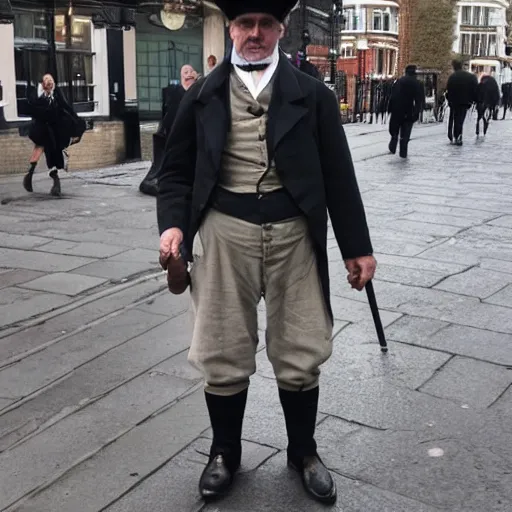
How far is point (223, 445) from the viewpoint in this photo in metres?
2.95

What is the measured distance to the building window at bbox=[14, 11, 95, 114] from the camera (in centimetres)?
1229

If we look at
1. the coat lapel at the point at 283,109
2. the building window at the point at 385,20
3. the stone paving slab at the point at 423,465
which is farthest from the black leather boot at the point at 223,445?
the building window at the point at 385,20

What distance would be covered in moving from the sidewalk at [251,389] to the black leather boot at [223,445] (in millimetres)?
60

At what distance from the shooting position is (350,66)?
38438mm

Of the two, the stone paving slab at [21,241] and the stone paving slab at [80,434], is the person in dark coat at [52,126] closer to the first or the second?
the stone paving slab at [21,241]

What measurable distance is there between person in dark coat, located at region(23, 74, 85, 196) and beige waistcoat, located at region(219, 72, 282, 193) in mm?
7506

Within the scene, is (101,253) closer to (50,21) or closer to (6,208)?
(6,208)

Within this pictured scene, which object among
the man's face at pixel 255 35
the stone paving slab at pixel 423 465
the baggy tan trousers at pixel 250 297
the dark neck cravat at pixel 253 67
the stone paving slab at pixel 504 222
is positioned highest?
the man's face at pixel 255 35

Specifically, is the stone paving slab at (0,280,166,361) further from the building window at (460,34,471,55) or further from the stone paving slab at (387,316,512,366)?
the building window at (460,34,471,55)

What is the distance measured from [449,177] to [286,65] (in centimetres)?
912

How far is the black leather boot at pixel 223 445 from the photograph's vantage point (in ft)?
9.37

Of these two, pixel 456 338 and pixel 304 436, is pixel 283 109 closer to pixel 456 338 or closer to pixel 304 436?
pixel 304 436

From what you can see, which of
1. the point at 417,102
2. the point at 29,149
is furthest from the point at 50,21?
the point at 417,102

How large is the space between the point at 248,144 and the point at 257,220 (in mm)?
260
